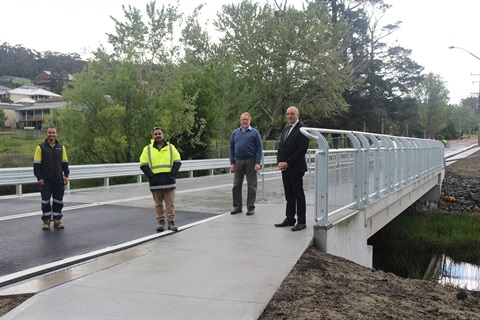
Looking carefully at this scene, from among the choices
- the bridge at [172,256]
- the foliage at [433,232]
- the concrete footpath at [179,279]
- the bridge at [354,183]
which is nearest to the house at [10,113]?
the bridge at [354,183]

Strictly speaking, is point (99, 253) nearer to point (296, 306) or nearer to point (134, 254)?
point (134, 254)

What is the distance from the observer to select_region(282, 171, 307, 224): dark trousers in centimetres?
725

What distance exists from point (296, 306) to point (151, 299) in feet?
4.44

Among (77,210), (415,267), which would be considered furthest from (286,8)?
(77,210)

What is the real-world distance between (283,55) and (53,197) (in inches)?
1071

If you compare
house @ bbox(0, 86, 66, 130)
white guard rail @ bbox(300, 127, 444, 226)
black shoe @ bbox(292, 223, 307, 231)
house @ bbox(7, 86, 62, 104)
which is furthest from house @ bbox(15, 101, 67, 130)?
black shoe @ bbox(292, 223, 307, 231)

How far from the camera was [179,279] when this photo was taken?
195 inches

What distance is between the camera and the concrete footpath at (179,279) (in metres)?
4.08

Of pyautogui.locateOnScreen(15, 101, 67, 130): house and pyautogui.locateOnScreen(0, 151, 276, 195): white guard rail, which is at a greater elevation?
pyautogui.locateOnScreen(15, 101, 67, 130): house

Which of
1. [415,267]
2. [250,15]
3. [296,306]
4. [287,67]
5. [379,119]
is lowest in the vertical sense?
[415,267]

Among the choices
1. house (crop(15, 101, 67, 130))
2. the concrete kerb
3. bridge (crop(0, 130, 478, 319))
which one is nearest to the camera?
bridge (crop(0, 130, 478, 319))

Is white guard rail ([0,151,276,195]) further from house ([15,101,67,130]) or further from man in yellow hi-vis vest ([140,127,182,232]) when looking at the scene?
house ([15,101,67,130])

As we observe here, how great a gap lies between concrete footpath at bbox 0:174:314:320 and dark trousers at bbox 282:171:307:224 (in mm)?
297

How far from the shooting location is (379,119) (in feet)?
161
